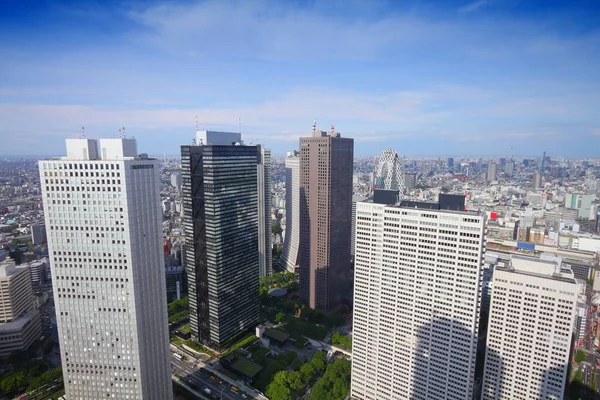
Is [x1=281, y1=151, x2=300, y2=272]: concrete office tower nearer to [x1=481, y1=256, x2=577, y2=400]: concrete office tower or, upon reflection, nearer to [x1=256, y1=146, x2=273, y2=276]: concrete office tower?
[x1=256, y1=146, x2=273, y2=276]: concrete office tower

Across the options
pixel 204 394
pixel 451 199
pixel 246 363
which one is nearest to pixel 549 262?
pixel 451 199

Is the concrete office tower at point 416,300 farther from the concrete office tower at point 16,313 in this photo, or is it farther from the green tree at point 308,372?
the concrete office tower at point 16,313

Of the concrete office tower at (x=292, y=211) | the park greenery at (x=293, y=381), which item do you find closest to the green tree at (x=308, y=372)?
the park greenery at (x=293, y=381)

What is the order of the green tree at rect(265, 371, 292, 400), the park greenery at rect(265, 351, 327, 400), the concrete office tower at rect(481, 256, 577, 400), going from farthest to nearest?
the park greenery at rect(265, 351, 327, 400) → the green tree at rect(265, 371, 292, 400) → the concrete office tower at rect(481, 256, 577, 400)

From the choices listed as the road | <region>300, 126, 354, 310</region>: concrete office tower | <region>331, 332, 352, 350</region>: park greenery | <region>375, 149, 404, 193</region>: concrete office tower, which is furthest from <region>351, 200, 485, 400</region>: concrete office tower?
<region>375, 149, 404, 193</region>: concrete office tower

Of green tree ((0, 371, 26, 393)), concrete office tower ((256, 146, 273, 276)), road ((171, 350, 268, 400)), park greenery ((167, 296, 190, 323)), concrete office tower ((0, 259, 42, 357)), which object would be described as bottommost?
road ((171, 350, 268, 400))

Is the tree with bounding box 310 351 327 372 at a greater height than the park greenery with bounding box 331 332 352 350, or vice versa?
the tree with bounding box 310 351 327 372
